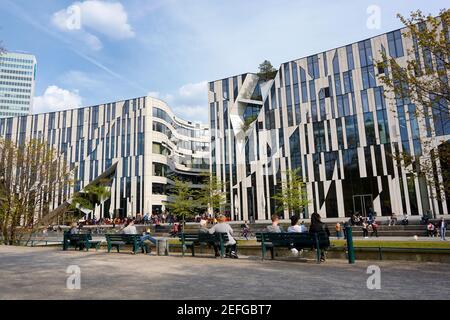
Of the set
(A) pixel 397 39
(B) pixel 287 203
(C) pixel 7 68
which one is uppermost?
(C) pixel 7 68

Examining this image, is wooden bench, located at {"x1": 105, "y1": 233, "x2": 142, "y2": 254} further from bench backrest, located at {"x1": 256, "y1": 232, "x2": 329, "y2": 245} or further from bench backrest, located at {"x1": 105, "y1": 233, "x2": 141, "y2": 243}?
bench backrest, located at {"x1": 256, "y1": 232, "x2": 329, "y2": 245}

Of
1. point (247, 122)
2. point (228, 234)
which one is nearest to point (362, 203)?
point (247, 122)

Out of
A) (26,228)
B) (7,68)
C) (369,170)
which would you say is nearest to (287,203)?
(369,170)

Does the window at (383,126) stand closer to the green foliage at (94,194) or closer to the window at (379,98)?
the window at (379,98)

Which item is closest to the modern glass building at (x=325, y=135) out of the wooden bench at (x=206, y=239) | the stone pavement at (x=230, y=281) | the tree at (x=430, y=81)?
the tree at (x=430, y=81)

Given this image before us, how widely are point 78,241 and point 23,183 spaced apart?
7734 mm

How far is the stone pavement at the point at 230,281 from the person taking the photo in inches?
220

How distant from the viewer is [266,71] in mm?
53969

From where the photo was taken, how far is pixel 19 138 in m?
68.7

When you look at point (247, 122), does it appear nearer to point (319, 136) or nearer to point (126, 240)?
point (319, 136)

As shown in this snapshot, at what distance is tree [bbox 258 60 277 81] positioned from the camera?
176 ft

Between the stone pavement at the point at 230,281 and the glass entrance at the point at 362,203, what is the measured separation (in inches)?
1335

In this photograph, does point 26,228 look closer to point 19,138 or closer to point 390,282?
point 390,282
